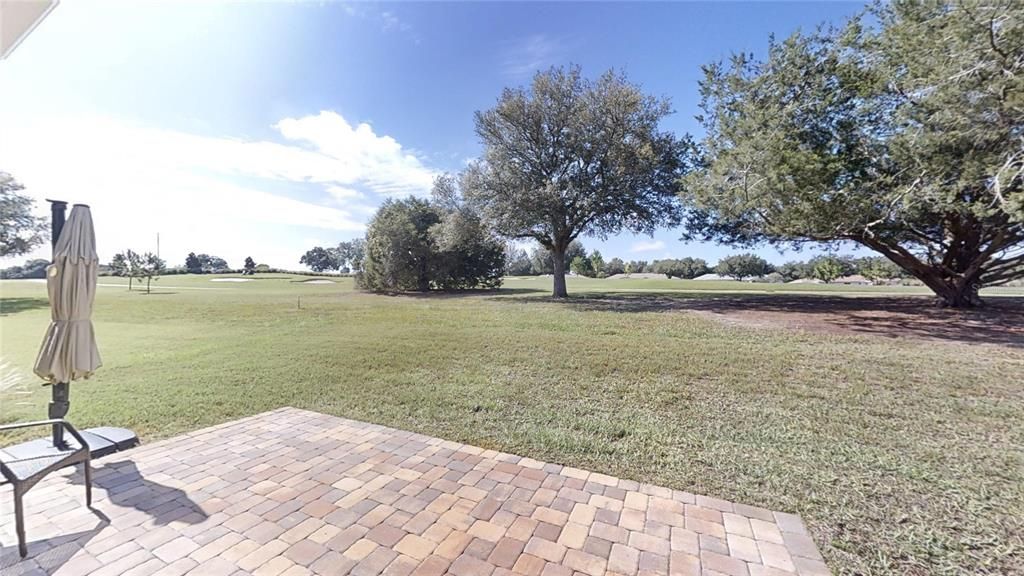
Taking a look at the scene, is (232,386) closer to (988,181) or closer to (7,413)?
(7,413)

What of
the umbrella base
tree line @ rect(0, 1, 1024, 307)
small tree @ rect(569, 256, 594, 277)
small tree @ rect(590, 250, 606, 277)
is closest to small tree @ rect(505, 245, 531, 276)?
small tree @ rect(569, 256, 594, 277)

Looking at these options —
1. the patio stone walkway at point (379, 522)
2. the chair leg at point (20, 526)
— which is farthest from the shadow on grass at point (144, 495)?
the chair leg at point (20, 526)

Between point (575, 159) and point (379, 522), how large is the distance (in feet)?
56.4

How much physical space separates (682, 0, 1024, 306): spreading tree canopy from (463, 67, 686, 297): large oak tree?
10.2ft

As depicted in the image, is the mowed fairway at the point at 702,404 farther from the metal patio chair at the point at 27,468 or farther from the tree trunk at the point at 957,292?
the tree trunk at the point at 957,292

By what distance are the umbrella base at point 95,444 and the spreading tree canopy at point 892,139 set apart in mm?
12325

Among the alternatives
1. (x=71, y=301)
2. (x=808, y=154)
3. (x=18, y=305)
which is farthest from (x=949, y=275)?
(x=18, y=305)

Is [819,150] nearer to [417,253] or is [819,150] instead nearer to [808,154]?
[808,154]

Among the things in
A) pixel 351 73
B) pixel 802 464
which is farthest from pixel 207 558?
pixel 351 73

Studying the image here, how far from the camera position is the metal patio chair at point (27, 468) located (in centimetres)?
181

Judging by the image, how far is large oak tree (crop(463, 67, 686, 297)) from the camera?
1633cm

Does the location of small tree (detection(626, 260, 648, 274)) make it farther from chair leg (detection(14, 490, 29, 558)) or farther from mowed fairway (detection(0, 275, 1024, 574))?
chair leg (detection(14, 490, 29, 558))

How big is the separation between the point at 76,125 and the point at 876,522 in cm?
693

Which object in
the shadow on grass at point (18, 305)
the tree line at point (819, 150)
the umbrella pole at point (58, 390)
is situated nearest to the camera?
the umbrella pole at point (58, 390)
